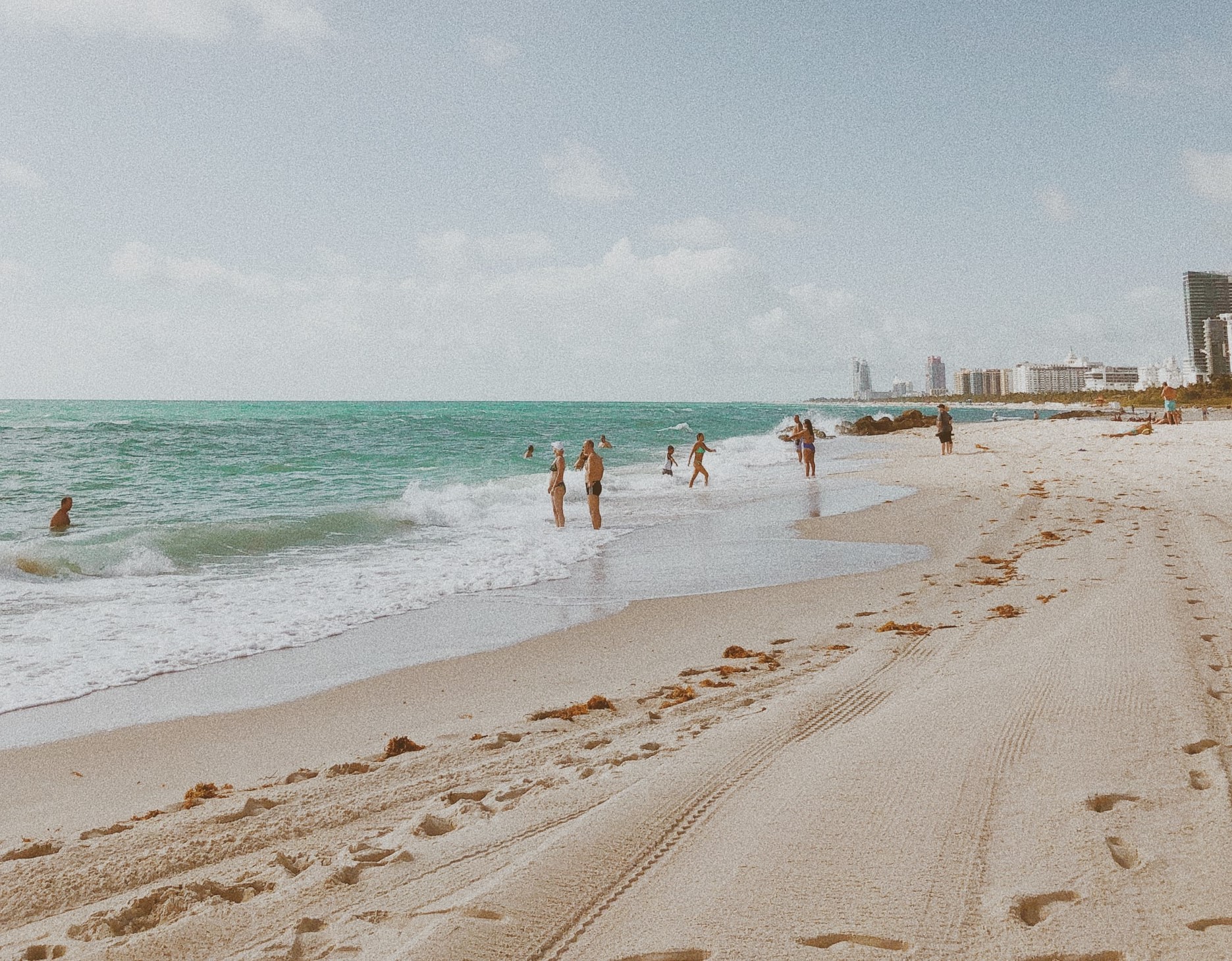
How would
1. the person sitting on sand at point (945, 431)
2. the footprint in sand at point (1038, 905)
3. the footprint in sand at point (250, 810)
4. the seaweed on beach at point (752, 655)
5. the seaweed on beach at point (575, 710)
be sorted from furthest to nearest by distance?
1. the person sitting on sand at point (945, 431)
2. the seaweed on beach at point (752, 655)
3. the seaweed on beach at point (575, 710)
4. the footprint in sand at point (250, 810)
5. the footprint in sand at point (1038, 905)

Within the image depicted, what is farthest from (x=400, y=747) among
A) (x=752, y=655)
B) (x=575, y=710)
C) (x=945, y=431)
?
(x=945, y=431)

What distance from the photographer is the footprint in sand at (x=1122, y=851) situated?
230 cm

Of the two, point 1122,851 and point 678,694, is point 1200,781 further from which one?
point 678,694

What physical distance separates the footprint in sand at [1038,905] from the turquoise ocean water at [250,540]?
5906 millimetres

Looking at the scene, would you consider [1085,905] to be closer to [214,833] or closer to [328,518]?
[214,833]

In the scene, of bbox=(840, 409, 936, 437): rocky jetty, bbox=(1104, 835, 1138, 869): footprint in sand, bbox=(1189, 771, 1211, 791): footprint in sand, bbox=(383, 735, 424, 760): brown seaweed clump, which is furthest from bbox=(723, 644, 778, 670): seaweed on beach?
bbox=(840, 409, 936, 437): rocky jetty

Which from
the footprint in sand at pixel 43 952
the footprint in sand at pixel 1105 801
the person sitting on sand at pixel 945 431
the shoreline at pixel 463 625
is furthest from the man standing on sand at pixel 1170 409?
the footprint in sand at pixel 43 952

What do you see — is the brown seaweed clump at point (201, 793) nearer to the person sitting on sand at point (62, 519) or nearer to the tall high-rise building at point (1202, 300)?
the person sitting on sand at point (62, 519)

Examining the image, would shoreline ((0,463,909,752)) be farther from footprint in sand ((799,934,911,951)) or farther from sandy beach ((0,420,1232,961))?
footprint in sand ((799,934,911,951))

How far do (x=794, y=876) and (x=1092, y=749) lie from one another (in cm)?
162

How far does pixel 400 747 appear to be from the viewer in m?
4.05

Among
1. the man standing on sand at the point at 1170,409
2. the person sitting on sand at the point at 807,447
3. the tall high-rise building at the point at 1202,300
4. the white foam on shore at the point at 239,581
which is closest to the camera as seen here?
the white foam on shore at the point at 239,581

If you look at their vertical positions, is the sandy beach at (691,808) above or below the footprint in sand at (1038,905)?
below

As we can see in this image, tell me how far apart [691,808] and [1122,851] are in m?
1.37
